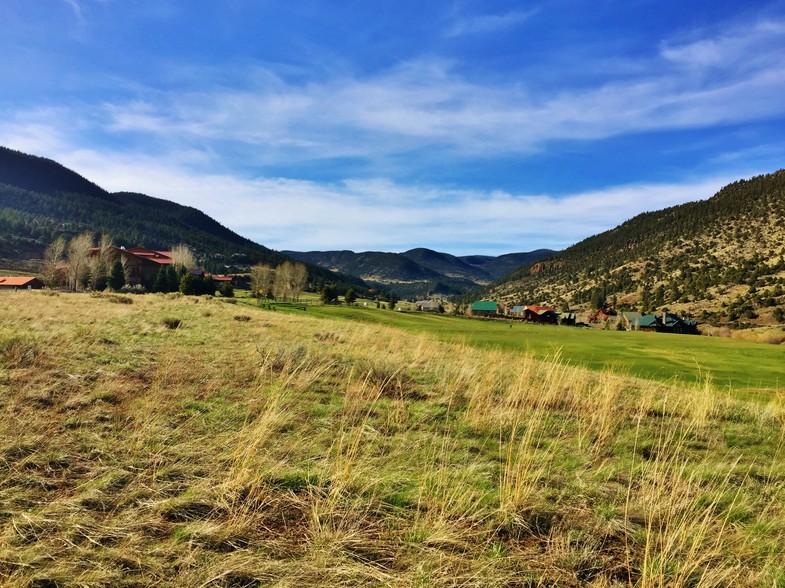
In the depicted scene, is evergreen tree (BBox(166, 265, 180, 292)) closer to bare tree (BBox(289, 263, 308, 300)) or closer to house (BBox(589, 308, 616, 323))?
bare tree (BBox(289, 263, 308, 300))

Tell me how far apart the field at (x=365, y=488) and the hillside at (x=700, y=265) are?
9559cm

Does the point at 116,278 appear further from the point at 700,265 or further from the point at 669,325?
the point at 700,265

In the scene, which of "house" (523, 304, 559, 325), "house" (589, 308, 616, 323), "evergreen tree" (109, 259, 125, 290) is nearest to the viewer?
"evergreen tree" (109, 259, 125, 290)

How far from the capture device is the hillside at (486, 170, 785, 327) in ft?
295

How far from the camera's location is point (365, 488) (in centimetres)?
394

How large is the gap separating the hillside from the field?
314 feet

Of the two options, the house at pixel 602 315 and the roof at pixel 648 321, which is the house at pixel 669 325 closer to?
the roof at pixel 648 321

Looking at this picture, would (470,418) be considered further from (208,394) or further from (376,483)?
(208,394)

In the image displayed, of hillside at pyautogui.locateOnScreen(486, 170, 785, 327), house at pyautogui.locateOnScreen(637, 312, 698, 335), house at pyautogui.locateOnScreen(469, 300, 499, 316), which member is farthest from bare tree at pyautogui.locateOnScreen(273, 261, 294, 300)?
hillside at pyautogui.locateOnScreen(486, 170, 785, 327)

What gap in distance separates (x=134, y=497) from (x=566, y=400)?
285 inches

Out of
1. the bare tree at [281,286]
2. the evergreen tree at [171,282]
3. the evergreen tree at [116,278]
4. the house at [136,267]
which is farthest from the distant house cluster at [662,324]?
the house at [136,267]

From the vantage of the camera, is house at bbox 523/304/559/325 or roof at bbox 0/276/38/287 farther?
house at bbox 523/304/559/325

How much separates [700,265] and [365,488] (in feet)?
464

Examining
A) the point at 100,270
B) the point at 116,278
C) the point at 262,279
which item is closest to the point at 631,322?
the point at 262,279
